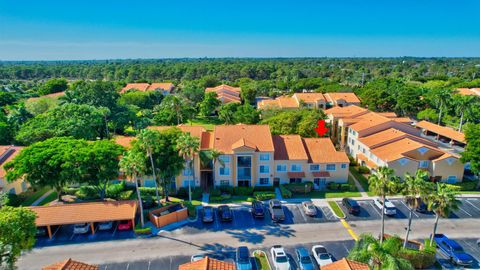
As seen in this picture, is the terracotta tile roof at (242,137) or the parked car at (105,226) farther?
the terracotta tile roof at (242,137)

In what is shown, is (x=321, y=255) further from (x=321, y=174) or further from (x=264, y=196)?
(x=321, y=174)

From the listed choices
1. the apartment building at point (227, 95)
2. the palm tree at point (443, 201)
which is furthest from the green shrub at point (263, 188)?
the apartment building at point (227, 95)

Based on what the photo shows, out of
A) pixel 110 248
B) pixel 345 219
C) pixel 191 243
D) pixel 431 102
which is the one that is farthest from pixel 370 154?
pixel 431 102

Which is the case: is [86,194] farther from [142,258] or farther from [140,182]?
[142,258]

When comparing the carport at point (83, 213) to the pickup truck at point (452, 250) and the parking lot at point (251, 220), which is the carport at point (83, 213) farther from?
the pickup truck at point (452, 250)

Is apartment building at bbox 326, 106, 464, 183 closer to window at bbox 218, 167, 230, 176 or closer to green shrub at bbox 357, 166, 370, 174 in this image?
green shrub at bbox 357, 166, 370, 174
